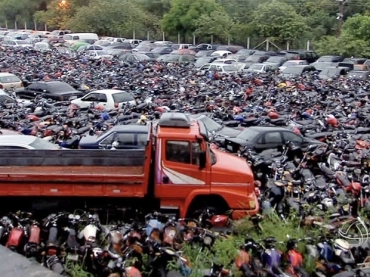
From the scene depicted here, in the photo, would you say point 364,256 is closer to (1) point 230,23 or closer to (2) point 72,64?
(2) point 72,64

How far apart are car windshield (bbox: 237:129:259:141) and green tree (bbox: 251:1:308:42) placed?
30321 millimetres

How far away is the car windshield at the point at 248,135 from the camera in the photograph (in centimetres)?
1430

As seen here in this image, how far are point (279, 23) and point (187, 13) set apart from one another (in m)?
8.84

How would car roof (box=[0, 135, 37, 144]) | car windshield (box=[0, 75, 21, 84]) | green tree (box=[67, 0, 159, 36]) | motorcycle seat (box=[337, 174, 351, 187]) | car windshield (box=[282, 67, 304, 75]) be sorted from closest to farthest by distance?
1. motorcycle seat (box=[337, 174, 351, 187])
2. car roof (box=[0, 135, 37, 144])
3. car windshield (box=[0, 75, 21, 84])
4. car windshield (box=[282, 67, 304, 75])
5. green tree (box=[67, 0, 159, 36])

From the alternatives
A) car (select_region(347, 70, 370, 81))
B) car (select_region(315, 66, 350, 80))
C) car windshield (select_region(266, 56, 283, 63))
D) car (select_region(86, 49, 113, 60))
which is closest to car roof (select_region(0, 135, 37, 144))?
car (select_region(315, 66, 350, 80))

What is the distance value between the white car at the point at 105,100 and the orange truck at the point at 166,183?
10.2 m

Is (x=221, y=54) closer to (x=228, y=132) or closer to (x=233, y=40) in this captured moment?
(x=233, y=40)

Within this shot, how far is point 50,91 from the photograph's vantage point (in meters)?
22.0

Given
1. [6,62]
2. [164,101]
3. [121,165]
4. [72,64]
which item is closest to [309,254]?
[121,165]

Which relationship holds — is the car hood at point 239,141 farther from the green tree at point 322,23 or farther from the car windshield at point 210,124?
the green tree at point 322,23

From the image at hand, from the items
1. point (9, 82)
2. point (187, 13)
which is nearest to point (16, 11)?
point (187, 13)

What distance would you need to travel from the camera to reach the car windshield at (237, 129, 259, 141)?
14.3 m

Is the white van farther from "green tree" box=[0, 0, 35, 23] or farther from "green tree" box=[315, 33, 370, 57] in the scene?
"green tree" box=[0, 0, 35, 23]

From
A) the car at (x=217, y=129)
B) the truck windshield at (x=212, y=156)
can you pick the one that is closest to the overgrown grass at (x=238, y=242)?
the truck windshield at (x=212, y=156)
